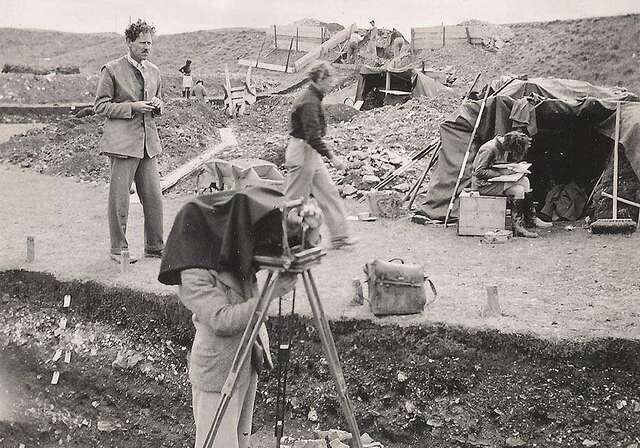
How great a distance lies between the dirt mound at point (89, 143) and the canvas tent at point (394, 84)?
5.55m

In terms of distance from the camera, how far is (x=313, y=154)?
6836 mm

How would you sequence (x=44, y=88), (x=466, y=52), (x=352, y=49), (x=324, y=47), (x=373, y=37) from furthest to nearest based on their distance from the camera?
(x=466, y=52), (x=373, y=37), (x=324, y=47), (x=352, y=49), (x=44, y=88)

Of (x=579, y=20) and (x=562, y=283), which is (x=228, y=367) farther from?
(x=579, y=20)

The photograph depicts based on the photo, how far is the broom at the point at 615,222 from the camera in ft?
30.7

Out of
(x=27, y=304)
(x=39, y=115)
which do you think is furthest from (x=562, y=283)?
(x=39, y=115)

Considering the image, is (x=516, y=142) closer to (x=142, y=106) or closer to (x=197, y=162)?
(x=142, y=106)

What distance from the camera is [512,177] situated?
942 cm

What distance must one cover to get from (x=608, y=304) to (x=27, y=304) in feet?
18.1

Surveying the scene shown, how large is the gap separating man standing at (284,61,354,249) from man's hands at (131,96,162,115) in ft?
4.29

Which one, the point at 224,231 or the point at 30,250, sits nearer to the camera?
the point at 224,231

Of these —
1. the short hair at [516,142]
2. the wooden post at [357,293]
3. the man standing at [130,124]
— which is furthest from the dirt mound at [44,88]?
the wooden post at [357,293]

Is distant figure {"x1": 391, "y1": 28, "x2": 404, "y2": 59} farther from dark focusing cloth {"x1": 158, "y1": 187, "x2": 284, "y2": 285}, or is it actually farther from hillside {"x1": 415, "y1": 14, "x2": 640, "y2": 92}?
dark focusing cloth {"x1": 158, "y1": 187, "x2": 284, "y2": 285}

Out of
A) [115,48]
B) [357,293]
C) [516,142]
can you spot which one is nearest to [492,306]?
[357,293]

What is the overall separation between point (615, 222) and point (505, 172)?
1.55 meters
